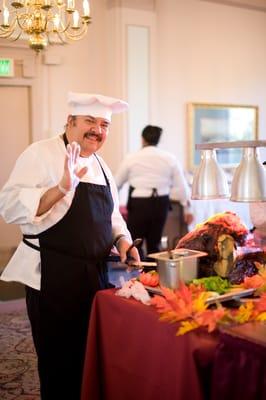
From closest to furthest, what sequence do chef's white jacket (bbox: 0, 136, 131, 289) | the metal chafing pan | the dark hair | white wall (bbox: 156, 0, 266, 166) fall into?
the metal chafing pan → chef's white jacket (bbox: 0, 136, 131, 289) → the dark hair → white wall (bbox: 156, 0, 266, 166)

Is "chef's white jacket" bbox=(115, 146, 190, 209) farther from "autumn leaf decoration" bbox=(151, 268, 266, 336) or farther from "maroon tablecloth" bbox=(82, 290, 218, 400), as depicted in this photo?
"autumn leaf decoration" bbox=(151, 268, 266, 336)

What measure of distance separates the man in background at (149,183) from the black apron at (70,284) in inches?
111

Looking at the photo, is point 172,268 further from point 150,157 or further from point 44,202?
point 150,157

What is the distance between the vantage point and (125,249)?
8.03 ft

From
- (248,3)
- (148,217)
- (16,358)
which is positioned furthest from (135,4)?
(16,358)

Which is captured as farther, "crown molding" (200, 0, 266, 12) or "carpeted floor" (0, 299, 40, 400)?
"crown molding" (200, 0, 266, 12)

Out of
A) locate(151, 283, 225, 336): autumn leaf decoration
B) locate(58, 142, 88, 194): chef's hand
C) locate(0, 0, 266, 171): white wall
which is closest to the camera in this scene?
locate(151, 283, 225, 336): autumn leaf decoration

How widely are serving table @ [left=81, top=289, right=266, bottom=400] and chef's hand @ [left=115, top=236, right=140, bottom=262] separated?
367 mm

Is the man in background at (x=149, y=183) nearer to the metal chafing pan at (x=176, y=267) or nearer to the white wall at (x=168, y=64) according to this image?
the white wall at (x=168, y=64)

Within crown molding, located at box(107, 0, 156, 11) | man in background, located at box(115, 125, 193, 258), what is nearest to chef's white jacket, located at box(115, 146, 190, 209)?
man in background, located at box(115, 125, 193, 258)

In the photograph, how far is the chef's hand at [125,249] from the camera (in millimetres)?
2420

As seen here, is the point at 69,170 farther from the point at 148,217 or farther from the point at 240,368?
the point at 148,217

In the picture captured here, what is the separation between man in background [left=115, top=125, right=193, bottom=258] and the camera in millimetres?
5266

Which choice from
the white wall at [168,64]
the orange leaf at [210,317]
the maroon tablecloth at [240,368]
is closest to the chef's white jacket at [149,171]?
the white wall at [168,64]
